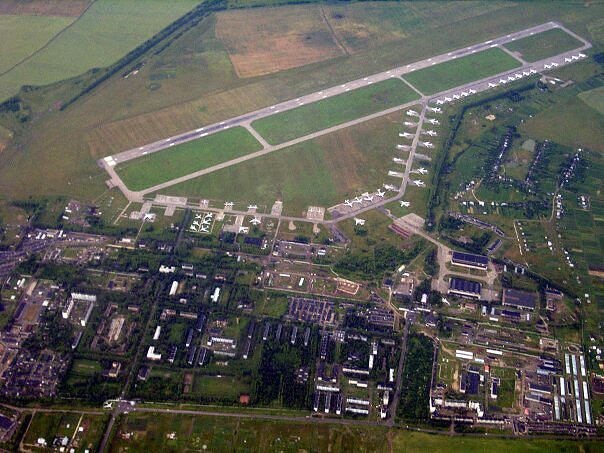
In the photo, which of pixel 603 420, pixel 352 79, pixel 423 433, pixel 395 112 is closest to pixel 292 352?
pixel 423 433

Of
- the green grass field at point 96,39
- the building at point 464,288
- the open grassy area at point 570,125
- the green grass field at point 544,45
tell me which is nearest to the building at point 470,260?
the building at point 464,288

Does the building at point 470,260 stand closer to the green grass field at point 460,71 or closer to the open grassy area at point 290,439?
the open grassy area at point 290,439

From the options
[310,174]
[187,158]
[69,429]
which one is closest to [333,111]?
[310,174]

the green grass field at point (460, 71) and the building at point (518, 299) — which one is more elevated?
the green grass field at point (460, 71)

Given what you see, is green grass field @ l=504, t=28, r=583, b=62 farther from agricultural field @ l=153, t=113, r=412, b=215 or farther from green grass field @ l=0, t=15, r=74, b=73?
green grass field @ l=0, t=15, r=74, b=73

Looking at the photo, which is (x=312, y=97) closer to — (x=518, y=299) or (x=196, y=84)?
(x=196, y=84)
